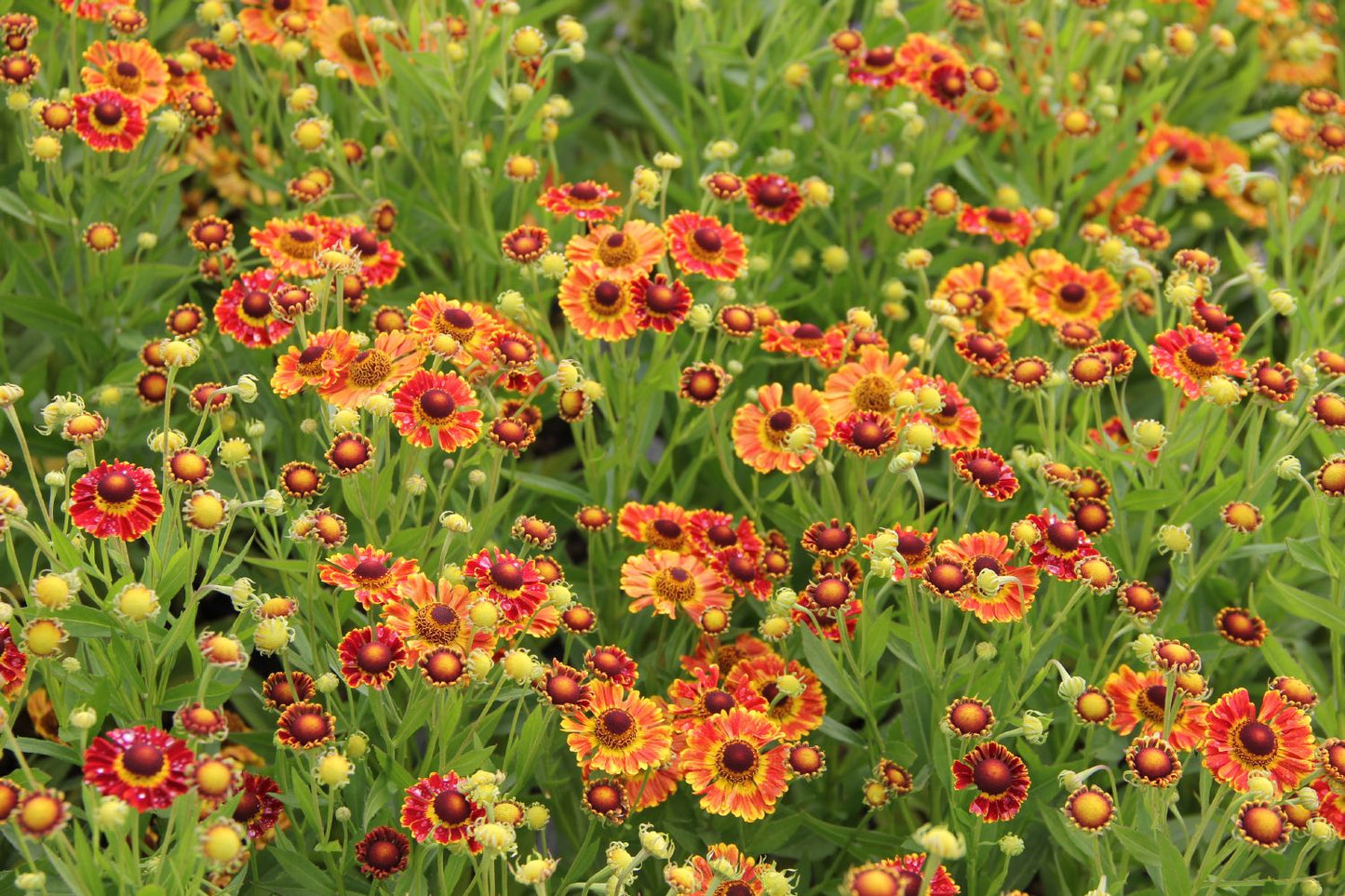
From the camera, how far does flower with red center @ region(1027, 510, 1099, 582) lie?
2.08 meters

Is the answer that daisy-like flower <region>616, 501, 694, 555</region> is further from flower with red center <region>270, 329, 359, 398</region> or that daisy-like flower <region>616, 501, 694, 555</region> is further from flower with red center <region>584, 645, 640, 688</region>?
flower with red center <region>270, 329, 359, 398</region>

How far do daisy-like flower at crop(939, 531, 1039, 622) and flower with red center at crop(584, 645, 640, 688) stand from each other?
20.4 inches

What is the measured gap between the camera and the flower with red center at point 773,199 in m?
2.74

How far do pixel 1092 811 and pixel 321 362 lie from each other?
130cm

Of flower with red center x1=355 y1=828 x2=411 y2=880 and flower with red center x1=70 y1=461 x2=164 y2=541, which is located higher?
flower with red center x1=70 y1=461 x2=164 y2=541

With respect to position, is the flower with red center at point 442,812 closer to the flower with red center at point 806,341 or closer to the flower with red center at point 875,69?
the flower with red center at point 806,341

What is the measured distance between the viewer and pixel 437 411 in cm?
199

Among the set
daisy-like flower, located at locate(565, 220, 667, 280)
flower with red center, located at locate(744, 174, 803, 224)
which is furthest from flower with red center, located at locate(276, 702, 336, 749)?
flower with red center, located at locate(744, 174, 803, 224)

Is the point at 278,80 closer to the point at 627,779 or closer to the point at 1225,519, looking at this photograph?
the point at 627,779

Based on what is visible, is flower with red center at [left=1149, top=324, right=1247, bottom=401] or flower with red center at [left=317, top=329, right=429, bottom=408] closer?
flower with red center at [left=317, top=329, right=429, bottom=408]

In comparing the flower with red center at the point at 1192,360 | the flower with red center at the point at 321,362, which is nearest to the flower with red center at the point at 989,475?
the flower with red center at the point at 1192,360

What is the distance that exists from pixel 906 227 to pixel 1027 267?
10.7 inches

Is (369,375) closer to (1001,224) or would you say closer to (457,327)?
(457,327)

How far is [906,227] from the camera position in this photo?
2.89m
